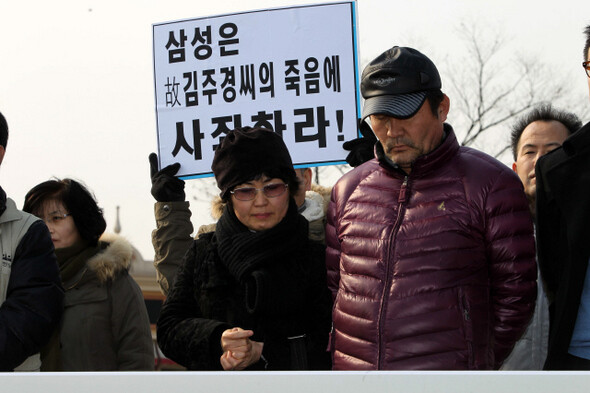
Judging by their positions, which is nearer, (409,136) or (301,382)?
(301,382)

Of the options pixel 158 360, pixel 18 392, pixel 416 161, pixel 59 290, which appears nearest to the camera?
pixel 18 392

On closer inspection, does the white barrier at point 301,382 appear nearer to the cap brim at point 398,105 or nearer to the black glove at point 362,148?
the cap brim at point 398,105

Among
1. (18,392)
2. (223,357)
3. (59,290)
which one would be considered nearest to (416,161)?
(223,357)

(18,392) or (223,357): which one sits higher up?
(18,392)

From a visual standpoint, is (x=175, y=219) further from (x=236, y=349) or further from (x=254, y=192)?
(x=236, y=349)

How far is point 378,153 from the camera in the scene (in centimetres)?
289

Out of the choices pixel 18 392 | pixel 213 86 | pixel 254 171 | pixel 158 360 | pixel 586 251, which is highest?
pixel 213 86

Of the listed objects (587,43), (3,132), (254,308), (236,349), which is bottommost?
(236,349)

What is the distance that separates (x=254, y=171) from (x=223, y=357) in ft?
2.28

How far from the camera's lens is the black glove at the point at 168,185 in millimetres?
4121

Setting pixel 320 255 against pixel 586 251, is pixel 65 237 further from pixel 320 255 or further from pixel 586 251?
pixel 586 251

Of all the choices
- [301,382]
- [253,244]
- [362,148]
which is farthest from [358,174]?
[301,382]

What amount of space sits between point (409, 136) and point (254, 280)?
79 cm

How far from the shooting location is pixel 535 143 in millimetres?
3803
